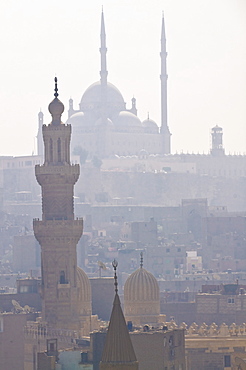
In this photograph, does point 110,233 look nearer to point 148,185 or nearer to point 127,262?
point 127,262

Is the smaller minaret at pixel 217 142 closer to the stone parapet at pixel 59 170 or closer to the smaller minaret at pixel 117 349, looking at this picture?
the stone parapet at pixel 59 170

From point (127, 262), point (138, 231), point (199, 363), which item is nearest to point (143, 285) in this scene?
point (199, 363)

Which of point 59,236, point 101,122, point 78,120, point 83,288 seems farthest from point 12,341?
point 78,120

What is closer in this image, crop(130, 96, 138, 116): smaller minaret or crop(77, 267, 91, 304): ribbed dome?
crop(77, 267, 91, 304): ribbed dome

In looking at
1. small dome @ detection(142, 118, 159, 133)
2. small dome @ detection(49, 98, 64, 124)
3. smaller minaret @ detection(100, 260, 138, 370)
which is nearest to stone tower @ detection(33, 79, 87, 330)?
small dome @ detection(49, 98, 64, 124)

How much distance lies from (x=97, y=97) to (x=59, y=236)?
345 ft

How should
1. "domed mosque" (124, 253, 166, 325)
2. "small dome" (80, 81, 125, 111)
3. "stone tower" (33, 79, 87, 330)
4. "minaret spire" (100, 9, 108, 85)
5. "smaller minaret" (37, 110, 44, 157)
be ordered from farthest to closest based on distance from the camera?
"small dome" (80, 81, 125, 111), "smaller minaret" (37, 110, 44, 157), "minaret spire" (100, 9, 108, 85), "domed mosque" (124, 253, 166, 325), "stone tower" (33, 79, 87, 330)

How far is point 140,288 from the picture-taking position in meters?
52.6

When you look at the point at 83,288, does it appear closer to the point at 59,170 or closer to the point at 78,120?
the point at 59,170

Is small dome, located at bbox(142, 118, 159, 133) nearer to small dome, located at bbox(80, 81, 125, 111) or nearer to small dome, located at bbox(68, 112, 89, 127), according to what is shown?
small dome, located at bbox(80, 81, 125, 111)

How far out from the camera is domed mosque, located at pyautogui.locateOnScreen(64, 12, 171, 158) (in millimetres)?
155625

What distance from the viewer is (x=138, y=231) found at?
327 ft

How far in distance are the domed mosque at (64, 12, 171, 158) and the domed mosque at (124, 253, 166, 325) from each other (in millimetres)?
98691

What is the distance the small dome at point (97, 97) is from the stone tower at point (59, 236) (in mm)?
104042
